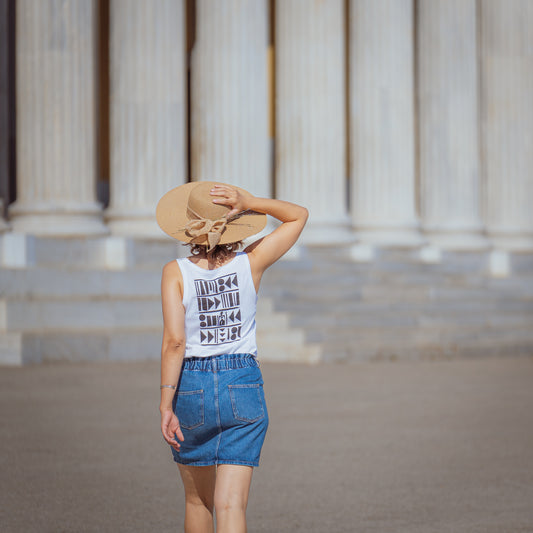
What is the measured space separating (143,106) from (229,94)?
3.86 m

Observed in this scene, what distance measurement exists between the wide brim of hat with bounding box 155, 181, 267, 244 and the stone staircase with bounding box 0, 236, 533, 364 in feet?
63.8

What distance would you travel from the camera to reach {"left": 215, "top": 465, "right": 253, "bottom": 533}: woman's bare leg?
25.6 ft

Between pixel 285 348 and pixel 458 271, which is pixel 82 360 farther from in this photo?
pixel 458 271

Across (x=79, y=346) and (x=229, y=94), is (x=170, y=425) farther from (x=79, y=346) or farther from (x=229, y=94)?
(x=229, y=94)

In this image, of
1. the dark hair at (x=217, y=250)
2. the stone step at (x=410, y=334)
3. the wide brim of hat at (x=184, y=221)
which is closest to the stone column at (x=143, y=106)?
the stone step at (x=410, y=334)

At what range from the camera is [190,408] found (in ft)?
26.5

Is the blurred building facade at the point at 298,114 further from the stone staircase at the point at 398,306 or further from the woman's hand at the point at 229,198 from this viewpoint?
the woman's hand at the point at 229,198

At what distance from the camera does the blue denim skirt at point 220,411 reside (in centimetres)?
802

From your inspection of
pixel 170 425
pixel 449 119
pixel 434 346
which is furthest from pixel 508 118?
pixel 170 425

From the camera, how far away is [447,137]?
48781mm

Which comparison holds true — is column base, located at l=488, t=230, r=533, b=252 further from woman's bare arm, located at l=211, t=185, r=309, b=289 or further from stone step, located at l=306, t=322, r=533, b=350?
woman's bare arm, located at l=211, t=185, r=309, b=289

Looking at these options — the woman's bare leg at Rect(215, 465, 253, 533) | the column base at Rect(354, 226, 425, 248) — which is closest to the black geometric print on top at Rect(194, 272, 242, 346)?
the woman's bare leg at Rect(215, 465, 253, 533)

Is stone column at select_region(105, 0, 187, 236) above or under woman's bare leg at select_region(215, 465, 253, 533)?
above

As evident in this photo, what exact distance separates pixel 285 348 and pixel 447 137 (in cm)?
2149
